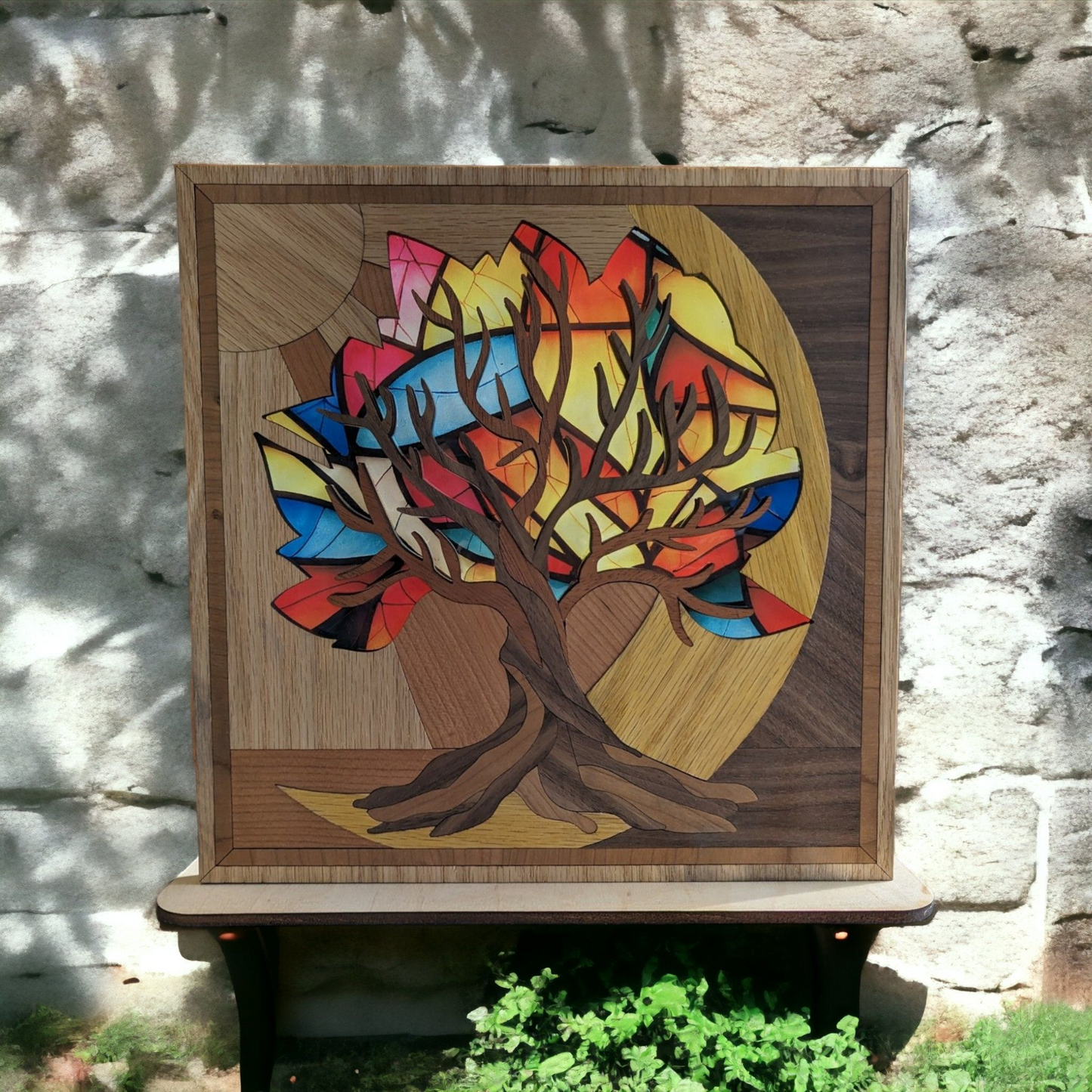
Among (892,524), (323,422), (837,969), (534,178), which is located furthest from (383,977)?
(534,178)

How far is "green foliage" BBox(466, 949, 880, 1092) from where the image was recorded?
4.42ft

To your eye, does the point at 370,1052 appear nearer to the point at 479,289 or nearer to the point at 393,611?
the point at 393,611

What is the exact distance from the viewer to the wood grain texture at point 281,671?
1454mm

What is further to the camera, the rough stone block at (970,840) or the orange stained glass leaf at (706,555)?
the rough stone block at (970,840)

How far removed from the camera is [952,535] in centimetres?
158

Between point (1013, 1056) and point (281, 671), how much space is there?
5.07ft

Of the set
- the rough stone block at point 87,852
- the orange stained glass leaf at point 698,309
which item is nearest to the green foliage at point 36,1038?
the rough stone block at point 87,852

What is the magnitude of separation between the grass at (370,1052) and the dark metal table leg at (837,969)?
0.22 m

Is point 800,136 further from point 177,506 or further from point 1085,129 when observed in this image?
point 177,506

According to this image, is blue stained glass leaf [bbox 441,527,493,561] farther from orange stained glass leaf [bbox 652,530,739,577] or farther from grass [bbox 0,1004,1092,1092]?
grass [bbox 0,1004,1092,1092]

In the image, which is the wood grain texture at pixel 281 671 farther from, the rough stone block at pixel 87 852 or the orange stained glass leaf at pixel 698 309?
the orange stained glass leaf at pixel 698 309

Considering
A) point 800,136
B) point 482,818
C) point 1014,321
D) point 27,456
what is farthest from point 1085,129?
point 27,456

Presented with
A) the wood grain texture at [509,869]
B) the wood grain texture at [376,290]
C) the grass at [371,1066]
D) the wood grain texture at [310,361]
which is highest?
the wood grain texture at [376,290]

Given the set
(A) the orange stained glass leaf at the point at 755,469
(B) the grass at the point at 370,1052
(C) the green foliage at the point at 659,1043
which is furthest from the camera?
(B) the grass at the point at 370,1052
